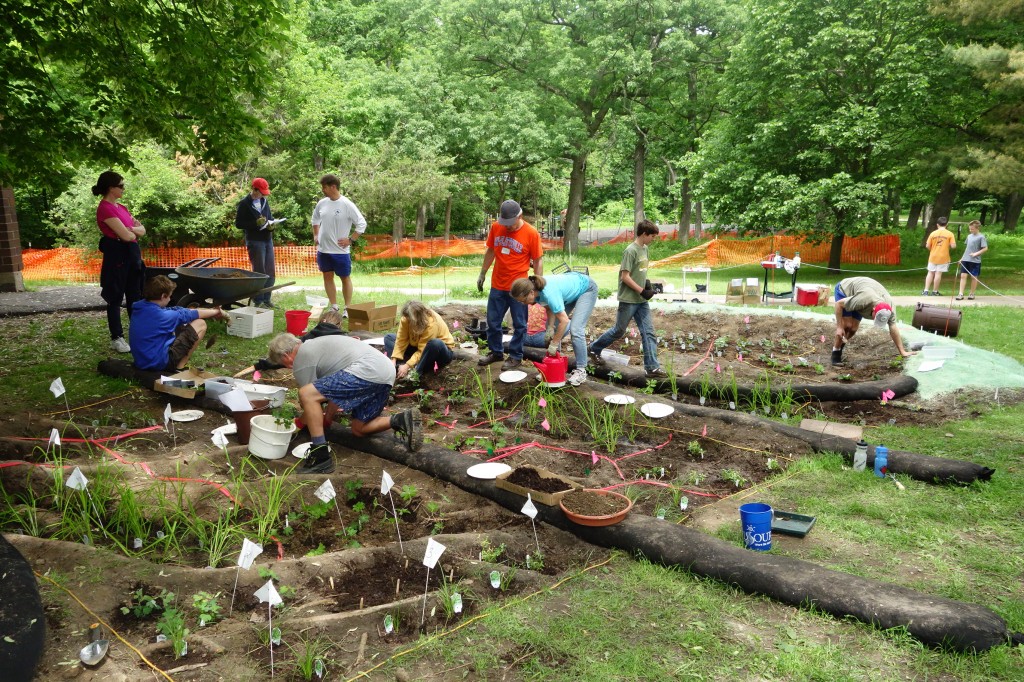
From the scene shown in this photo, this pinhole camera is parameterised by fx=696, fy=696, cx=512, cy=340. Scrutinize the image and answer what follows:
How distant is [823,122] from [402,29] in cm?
2197

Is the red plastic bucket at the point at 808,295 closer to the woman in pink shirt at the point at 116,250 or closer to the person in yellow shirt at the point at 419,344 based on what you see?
the person in yellow shirt at the point at 419,344

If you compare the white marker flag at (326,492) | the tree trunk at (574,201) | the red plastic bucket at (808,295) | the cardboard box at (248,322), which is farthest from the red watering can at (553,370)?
the tree trunk at (574,201)

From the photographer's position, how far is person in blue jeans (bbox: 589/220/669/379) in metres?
6.50

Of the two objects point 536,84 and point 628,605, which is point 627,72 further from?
point 628,605

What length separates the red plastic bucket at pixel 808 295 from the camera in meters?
11.4

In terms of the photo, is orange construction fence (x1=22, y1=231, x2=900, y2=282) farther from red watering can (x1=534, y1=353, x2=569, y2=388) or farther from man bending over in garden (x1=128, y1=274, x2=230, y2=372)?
red watering can (x1=534, y1=353, x2=569, y2=388)

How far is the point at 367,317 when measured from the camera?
26.4ft

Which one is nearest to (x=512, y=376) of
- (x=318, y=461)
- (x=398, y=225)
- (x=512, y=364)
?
(x=512, y=364)

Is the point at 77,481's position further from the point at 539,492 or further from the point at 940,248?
the point at 940,248

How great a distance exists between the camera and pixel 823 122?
16953mm

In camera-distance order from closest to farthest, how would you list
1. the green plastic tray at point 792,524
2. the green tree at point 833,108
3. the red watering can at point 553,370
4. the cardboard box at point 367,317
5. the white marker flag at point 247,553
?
the white marker flag at point 247,553, the green plastic tray at point 792,524, the red watering can at point 553,370, the cardboard box at point 367,317, the green tree at point 833,108

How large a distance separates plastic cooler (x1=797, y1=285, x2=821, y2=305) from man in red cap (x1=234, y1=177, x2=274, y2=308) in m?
8.29

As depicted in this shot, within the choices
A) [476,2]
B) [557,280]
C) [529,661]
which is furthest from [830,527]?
[476,2]

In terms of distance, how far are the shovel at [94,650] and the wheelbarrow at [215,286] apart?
17.7 ft
